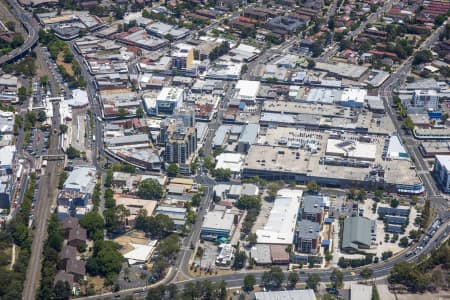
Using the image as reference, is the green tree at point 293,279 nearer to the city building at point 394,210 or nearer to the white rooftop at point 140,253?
the white rooftop at point 140,253

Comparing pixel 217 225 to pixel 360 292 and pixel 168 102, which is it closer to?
pixel 360 292

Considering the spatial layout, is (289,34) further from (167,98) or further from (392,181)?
(392,181)

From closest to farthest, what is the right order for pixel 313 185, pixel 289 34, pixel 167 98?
pixel 313 185, pixel 167 98, pixel 289 34

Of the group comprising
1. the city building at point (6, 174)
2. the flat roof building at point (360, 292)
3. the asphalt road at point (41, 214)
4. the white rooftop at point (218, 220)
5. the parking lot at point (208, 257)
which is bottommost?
the parking lot at point (208, 257)

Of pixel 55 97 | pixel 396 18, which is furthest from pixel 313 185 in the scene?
pixel 396 18

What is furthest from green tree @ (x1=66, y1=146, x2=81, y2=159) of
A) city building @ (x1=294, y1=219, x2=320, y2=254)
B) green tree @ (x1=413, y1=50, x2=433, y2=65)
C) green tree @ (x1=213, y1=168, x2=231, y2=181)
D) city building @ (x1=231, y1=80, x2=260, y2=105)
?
green tree @ (x1=413, y1=50, x2=433, y2=65)

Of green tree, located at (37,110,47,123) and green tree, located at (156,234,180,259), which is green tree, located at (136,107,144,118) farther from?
green tree, located at (156,234,180,259)

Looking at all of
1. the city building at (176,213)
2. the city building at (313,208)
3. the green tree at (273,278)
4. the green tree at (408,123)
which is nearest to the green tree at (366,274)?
the green tree at (273,278)
